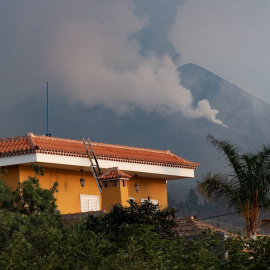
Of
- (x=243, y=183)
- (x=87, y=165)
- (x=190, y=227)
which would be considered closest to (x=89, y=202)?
(x=87, y=165)

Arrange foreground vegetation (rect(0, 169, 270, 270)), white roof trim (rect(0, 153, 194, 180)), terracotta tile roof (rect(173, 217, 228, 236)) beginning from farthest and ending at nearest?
white roof trim (rect(0, 153, 194, 180)), terracotta tile roof (rect(173, 217, 228, 236)), foreground vegetation (rect(0, 169, 270, 270))

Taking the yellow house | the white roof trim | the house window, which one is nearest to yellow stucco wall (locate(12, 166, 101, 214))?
the yellow house

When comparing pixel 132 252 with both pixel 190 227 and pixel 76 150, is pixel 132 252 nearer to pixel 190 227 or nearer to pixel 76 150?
pixel 190 227

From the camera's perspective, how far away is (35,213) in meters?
24.0

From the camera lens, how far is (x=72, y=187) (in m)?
29.2

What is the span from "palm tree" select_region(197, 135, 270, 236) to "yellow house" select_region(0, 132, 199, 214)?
2.84 m

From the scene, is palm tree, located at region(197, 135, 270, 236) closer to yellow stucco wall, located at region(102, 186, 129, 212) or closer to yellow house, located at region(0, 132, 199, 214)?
yellow house, located at region(0, 132, 199, 214)

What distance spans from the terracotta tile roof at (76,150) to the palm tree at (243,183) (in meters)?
2.82

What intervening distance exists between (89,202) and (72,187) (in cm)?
102

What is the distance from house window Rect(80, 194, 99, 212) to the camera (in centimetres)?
2947

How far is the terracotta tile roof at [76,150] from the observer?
89.5 feet

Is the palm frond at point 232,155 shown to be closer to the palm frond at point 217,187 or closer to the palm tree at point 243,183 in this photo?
the palm tree at point 243,183

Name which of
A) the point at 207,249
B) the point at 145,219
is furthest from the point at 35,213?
the point at 207,249

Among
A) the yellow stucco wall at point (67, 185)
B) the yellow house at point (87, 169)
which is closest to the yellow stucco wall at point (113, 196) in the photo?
the yellow house at point (87, 169)
